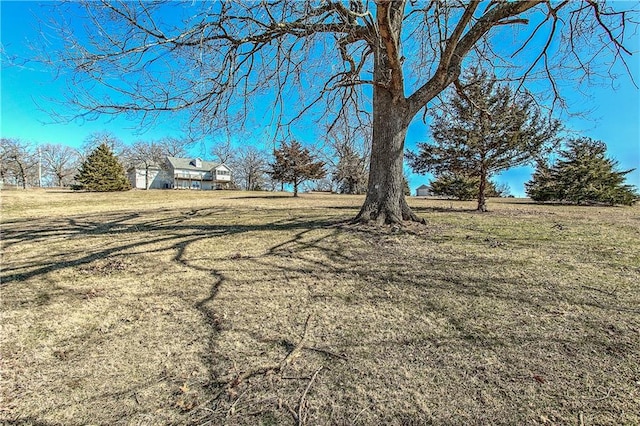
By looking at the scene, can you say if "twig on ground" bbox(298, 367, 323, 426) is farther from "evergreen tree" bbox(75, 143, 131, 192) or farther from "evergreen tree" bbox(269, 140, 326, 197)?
"evergreen tree" bbox(75, 143, 131, 192)

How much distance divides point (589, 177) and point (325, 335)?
17729mm

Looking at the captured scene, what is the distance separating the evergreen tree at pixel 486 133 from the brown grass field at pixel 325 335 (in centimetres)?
539

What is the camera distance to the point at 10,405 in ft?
5.41

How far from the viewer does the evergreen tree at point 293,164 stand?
71.9 ft

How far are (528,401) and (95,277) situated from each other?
13.9ft

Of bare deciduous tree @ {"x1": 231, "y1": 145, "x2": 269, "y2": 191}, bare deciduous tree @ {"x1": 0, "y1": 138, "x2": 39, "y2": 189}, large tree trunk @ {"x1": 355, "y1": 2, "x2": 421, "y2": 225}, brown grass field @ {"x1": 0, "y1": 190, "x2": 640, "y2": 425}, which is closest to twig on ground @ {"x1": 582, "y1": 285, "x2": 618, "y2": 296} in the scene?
brown grass field @ {"x1": 0, "y1": 190, "x2": 640, "y2": 425}

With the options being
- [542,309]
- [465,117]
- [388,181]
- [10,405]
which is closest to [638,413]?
[542,309]

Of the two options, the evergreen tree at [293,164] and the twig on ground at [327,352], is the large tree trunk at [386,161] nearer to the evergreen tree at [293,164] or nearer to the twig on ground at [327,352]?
the twig on ground at [327,352]

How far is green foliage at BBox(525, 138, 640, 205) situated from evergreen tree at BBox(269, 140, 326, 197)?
14133mm

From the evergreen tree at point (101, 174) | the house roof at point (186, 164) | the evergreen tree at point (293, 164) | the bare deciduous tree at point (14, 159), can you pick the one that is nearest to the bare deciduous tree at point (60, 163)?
the bare deciduous tree at point (14, 159)

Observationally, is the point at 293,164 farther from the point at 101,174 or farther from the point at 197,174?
the point at 197,174

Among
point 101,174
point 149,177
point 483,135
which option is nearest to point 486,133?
point 483,135

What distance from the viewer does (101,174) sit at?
24578mm

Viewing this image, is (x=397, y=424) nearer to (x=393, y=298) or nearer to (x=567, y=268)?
(x=393, y=298)
